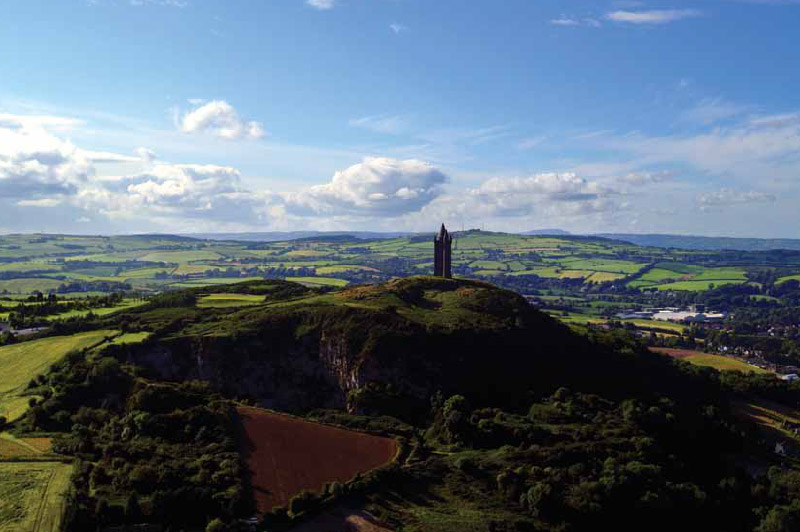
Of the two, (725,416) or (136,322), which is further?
(136,322)

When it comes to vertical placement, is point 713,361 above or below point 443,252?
below

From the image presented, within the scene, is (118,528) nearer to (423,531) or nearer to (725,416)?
(423,531)

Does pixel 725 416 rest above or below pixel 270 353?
below

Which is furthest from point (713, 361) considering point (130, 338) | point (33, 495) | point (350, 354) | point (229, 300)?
point (33, 495)

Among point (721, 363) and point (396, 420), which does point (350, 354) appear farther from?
point (721, 363)

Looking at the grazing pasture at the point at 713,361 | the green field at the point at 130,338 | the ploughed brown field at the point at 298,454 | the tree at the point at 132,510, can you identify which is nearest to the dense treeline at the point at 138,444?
the tree at the point at 132,510

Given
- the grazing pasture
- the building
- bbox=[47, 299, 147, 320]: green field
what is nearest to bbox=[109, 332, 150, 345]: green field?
bbox=[47, 299, 147, 320]: green field

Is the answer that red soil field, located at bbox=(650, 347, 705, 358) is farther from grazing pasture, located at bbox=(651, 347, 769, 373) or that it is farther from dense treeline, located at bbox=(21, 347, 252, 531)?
dense treeline, located at bbox=(21, 347, 252, 531)

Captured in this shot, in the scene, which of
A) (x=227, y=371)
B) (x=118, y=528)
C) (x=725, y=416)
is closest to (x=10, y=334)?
(x=227, y=371)
